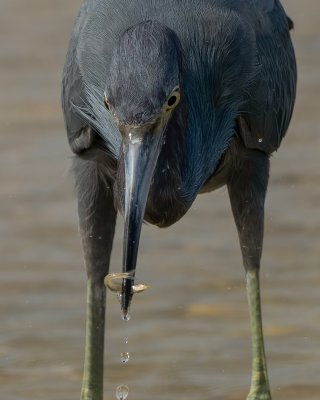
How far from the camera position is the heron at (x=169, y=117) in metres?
5.57

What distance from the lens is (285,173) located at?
33.3 ft

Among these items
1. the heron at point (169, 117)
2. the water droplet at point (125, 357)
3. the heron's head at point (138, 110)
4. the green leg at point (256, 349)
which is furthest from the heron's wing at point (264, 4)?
the water droplet at point (125, 357)

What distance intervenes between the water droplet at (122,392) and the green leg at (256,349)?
54 cm

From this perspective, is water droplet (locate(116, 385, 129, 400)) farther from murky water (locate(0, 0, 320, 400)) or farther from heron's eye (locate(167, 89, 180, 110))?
heron's eye (locate(167, 89, 180, 110))

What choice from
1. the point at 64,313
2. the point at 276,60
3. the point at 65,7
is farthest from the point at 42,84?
the point at 276,60

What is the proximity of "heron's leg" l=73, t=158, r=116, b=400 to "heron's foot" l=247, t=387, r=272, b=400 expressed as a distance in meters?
0.66

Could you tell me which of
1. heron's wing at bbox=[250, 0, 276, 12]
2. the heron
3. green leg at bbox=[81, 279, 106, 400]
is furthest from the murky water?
heron's wing at bbox=[250, 0, 276, 12]

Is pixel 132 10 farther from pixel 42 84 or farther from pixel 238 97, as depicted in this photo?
pixel 42 84

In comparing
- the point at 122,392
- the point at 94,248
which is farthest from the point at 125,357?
the point at 94,248

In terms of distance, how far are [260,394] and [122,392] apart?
0.60 meters

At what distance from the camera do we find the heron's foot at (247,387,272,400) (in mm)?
6836

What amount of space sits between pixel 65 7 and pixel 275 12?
7790mm

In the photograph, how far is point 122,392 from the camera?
6875mm

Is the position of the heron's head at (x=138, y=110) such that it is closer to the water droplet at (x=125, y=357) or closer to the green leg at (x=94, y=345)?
the green leg at (x=94, y=345)
